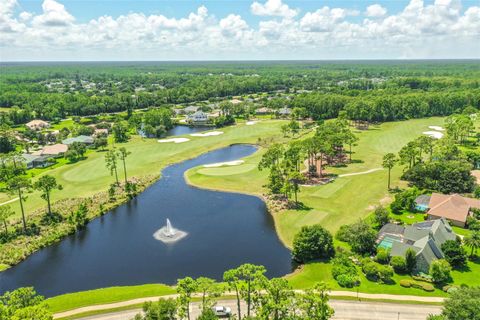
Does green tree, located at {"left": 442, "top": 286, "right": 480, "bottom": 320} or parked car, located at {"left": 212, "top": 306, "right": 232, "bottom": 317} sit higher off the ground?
green tree, located at {"left": 442, "top": 286, "right": 480, "bottom": 320}

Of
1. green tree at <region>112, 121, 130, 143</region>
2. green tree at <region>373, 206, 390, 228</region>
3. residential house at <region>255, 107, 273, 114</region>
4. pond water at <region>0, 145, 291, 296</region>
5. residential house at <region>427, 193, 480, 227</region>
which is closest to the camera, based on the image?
pond water at <region>0, 145, 291, 296</region>

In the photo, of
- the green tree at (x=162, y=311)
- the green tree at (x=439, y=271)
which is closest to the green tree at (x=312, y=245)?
the green tree at (x=439, y=271)

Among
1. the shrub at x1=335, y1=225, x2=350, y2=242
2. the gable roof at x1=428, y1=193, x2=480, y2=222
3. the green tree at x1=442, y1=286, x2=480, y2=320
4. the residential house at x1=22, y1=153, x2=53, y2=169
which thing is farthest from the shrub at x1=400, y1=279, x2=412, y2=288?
the residential house at x1=22, y1=153, x2=53, y2=169

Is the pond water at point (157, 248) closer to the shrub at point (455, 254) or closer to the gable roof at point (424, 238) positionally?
the gable roof at point (424, 238)

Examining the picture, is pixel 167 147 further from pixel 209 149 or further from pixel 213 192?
pixel 213 192

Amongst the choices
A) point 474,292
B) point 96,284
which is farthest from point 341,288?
point 96,284

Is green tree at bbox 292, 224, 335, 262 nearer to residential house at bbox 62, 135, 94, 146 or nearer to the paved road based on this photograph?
the paved road
